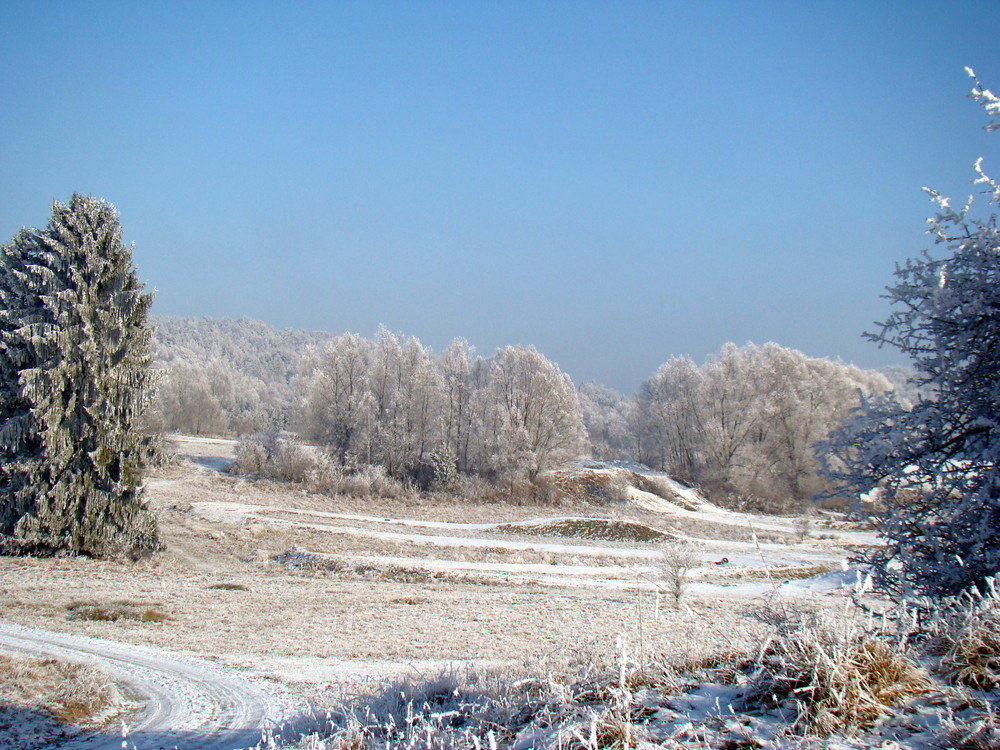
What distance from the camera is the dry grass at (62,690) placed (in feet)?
26.2

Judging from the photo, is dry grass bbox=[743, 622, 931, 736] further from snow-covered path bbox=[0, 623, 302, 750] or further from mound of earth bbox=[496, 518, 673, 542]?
mound of earth bbox=[496, 518, 673, 542]

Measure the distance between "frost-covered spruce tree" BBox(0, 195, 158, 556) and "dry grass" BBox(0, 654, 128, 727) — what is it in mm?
12500

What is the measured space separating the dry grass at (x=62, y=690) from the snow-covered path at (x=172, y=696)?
376 millimetres

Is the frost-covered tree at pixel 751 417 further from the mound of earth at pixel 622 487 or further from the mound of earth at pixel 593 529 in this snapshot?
the mound of earth at pixel 593 529

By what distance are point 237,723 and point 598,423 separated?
108m

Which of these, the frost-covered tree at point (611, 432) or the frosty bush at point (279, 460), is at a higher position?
the frost-covered tree at point (611, 432)

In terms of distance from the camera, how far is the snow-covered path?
22.8ft

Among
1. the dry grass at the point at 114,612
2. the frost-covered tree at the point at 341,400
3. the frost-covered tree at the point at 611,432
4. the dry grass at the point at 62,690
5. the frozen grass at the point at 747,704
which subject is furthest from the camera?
the frost-covered tree at the point at 611,432

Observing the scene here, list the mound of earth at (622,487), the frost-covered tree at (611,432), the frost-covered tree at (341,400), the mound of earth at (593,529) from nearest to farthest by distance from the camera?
the mound of earth at (593,529) < the mound of earth at (622,487) < the frost-covered tree at (341,400) < the frost-covered tree at (611,432)

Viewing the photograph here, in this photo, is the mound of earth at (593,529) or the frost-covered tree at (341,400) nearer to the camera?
the mound of earth at (593,529)

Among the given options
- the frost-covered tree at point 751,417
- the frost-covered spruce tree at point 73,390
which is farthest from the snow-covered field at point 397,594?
the frost-covered tree at point 751,417

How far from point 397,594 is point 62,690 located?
1104 cm

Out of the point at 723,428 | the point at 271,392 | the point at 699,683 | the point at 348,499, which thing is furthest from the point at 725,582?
the point at 271,392

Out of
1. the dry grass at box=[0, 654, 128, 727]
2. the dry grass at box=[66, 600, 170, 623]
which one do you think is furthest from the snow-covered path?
the dry grass at box=[66, 600, 170, 623]
